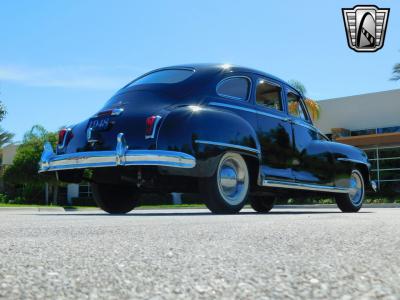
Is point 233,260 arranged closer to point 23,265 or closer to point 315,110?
point 23,265

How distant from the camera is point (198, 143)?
20.0ft

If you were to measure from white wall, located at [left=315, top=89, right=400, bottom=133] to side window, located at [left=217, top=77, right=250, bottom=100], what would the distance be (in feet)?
A: 85.1

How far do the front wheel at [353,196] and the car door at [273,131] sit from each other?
1.90 m

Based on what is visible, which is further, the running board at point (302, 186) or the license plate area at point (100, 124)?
the running board at point (302, 186)

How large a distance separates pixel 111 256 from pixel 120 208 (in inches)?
215

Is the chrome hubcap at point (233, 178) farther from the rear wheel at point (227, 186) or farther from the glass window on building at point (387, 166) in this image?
the glass window on building at point (387, 166)

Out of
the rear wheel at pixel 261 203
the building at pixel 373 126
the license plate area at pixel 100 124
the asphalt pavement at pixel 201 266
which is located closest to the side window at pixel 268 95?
the license plate area at pixel 100 124

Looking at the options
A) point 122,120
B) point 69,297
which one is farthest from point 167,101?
point 69,297

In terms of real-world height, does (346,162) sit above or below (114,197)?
above

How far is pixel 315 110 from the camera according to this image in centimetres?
3275

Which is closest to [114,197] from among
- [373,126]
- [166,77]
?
[166,77]

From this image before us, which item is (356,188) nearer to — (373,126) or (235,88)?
(235,88)

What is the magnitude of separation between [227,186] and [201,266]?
436 cm
